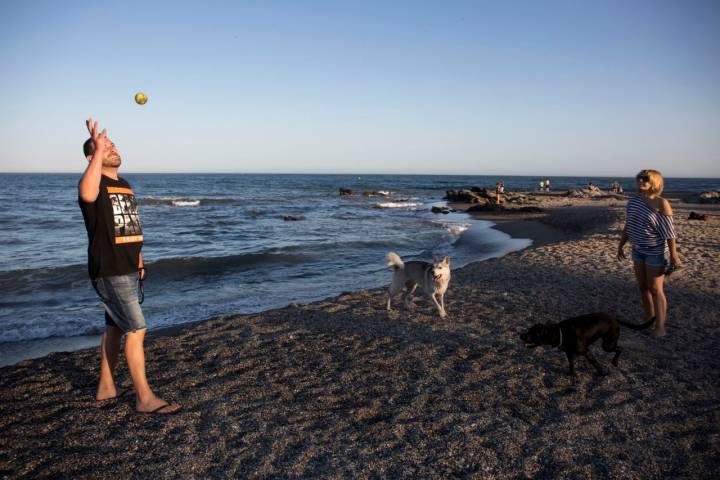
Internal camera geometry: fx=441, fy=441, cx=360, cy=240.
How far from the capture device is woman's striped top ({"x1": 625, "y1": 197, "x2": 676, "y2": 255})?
497 cm

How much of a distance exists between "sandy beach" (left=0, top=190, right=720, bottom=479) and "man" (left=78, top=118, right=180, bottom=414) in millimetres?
552

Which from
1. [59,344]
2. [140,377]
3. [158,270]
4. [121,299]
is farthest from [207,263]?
[121,299]

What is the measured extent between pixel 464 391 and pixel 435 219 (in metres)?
20.5

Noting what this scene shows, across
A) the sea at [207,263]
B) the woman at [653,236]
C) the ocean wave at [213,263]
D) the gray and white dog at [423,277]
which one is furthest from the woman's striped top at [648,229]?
the ocean wave at [213,263]

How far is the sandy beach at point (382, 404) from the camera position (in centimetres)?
310

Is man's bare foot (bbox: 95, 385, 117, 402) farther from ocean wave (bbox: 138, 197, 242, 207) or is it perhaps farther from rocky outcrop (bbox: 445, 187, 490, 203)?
ocean wave (bbox: 138, 197, 242, 207)

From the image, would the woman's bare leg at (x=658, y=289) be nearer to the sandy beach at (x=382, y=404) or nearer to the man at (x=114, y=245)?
the sandy beach at (x=382, y=404)

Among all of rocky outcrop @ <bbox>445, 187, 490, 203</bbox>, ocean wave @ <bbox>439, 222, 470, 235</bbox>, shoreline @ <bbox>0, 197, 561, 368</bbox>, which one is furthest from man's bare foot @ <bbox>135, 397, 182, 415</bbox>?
rocky outcrop @ <bbox>445, 187, 490, 203</bbox>

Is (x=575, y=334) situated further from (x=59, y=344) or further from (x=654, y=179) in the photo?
(x=59, y=344)

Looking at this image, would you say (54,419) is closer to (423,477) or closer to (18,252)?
(423,477)

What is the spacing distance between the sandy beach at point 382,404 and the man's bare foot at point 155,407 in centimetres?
9

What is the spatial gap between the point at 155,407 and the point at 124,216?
165 cm

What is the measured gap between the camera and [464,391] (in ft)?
13.6

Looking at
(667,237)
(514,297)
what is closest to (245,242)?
(514,297)
